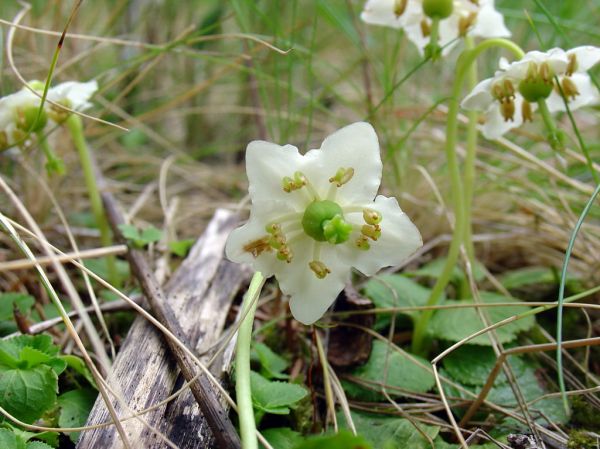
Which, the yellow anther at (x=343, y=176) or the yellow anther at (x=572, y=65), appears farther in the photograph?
the yellow anther at (x=572, y=65)

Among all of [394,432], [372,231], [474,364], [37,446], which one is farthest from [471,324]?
[37,446]

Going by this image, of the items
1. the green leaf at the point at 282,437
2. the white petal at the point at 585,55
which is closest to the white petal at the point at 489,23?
the white petal at the point at 585,55

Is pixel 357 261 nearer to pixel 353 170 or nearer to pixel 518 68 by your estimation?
pixel 353 170

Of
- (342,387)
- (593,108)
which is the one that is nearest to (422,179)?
(593,108)

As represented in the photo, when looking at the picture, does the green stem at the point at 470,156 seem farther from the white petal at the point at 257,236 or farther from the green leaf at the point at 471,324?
the white petal at the point at 257,236

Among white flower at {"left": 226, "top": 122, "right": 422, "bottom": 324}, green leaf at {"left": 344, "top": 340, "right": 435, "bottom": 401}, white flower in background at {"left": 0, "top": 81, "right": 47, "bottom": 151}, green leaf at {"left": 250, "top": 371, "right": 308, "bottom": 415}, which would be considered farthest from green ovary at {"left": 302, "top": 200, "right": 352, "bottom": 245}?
white flower in background at {"left": 0, "top": 81, "right": 47, "bottom": 151}

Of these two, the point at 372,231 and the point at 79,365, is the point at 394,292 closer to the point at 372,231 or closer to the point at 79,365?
the point at 372,231

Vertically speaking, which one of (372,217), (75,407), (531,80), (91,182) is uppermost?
(531,80)
